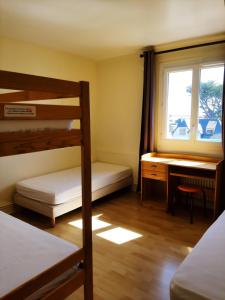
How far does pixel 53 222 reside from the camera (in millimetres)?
2801

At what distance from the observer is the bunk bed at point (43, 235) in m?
1.11

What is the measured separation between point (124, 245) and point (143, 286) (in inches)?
24.1

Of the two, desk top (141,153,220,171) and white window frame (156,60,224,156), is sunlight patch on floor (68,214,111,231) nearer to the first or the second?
desk top (141,153,220,171)

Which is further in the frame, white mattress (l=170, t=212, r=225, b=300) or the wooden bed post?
the wooden bed post

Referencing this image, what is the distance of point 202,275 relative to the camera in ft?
4.07

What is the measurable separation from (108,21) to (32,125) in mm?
1958

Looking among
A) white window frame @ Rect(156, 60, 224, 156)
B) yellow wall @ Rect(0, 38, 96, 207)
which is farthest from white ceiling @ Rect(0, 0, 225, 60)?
white window frame @ Rect(156, 60, 224, 156)

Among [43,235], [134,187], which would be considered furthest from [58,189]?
[134,187]

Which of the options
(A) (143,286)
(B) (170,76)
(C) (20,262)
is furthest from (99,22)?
(A) (143,286)

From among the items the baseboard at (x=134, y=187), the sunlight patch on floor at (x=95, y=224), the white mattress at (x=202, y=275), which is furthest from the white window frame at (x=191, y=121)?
the white mattress at (x=202, y=275)

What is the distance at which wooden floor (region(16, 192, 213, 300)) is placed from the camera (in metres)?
1.82

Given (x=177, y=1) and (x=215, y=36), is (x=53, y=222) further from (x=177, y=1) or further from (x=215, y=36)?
(x=215, y=36)

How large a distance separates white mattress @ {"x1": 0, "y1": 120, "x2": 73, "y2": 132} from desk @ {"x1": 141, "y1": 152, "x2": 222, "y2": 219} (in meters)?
2.16

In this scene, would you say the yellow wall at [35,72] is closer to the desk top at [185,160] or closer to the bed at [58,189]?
the bed at [58,189]
